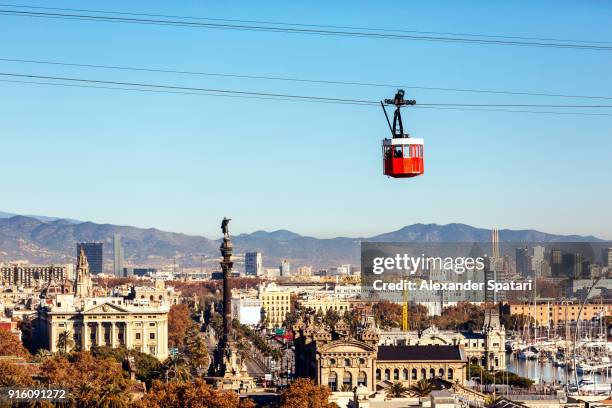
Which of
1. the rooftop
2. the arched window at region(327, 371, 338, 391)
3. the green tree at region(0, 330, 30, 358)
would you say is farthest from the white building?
the arched window at region(327, 371, 338, 391)

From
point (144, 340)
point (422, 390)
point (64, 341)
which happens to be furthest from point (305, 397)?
point (144, 340)

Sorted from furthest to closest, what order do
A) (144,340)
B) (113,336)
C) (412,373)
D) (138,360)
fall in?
(144,340) → (113,336) → (138,360) → (412,373)

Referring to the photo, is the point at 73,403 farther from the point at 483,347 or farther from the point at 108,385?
the point at 483,347

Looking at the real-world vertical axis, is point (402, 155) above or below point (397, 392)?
above

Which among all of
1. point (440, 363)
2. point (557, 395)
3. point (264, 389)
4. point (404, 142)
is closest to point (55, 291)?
point (440, 363)

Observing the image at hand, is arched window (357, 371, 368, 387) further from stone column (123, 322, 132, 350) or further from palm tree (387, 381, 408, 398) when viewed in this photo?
stone column (123, 322, 132, 350)

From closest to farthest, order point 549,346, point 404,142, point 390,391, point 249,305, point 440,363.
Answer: point 404,142, point 390,391, point 440,363, point 549,346, point 249,305

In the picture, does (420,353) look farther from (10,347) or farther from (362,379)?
(10,347)
